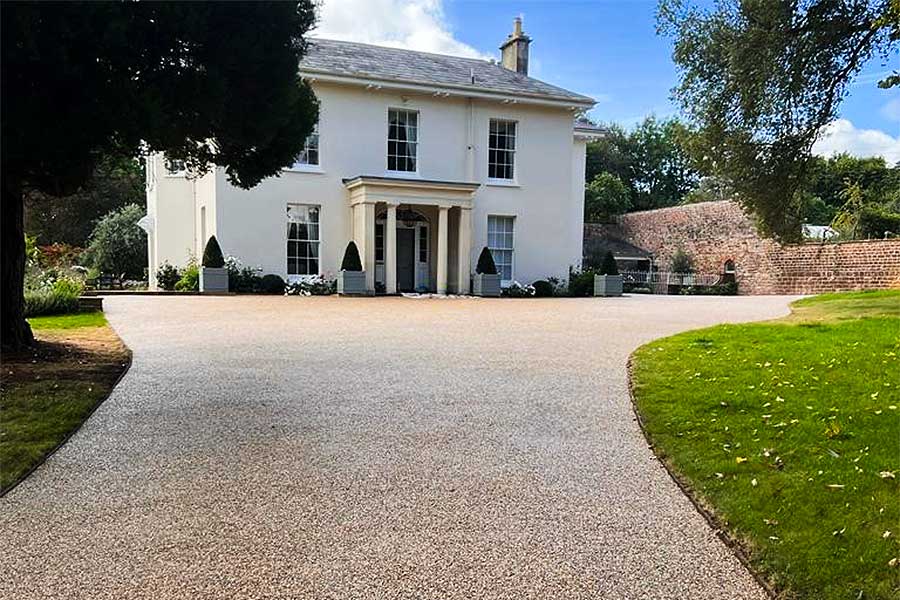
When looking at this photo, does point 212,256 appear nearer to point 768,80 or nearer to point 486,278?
point 486,278

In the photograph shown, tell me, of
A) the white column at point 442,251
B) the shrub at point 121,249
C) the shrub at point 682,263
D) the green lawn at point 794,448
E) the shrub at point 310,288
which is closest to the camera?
the green lawn at point 794,448

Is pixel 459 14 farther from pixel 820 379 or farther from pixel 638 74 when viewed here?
pixel 820 379

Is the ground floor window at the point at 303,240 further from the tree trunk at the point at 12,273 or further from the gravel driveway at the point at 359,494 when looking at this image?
the gravel driveway at the point at 359,494

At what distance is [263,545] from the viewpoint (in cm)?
313

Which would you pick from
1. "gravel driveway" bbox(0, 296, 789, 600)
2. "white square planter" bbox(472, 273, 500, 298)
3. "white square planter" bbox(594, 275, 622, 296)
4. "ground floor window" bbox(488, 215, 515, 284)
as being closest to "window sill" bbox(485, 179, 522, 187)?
"ground floor window" bbox(488, 215, 515, 284)

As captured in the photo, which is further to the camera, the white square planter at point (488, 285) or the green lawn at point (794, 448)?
the white square planter at point (488, 285)

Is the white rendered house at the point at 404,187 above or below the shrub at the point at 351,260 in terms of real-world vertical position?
above

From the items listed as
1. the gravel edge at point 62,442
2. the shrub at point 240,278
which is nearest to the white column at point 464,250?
the shrub at point 240,278

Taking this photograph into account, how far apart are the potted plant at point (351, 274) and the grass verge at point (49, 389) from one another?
959 cm

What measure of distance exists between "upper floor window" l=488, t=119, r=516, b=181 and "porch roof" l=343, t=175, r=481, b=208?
6.70 feet

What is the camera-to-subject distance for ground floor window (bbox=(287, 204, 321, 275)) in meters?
20.1

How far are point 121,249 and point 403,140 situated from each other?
1310 centimetres

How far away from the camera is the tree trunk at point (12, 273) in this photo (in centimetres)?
720

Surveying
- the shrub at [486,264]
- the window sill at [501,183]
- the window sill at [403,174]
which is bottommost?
the shrub at [486,264]
